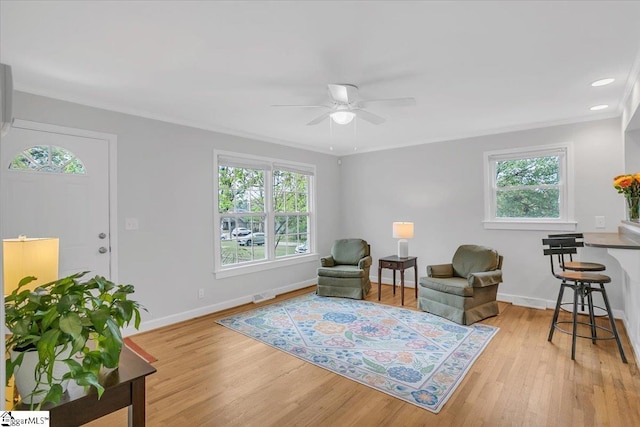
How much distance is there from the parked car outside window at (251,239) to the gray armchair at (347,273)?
3.23 feet

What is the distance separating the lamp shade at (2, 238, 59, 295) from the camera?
4.60 feet

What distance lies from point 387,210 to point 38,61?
4.68m

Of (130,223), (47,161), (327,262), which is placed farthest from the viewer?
(327,262)

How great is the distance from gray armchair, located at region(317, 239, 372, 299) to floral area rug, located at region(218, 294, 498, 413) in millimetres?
253

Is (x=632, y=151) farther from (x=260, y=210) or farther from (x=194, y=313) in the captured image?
(x=194, y=313)

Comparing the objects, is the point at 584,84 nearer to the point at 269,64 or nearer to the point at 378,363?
the point at 269,64

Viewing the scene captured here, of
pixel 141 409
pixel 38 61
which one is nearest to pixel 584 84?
pixel 141 409

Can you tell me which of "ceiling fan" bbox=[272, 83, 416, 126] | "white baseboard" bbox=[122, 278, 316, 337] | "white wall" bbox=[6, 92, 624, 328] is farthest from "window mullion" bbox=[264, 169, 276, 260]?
"ceiling fan" bbox=[272, 83, 416, 126]

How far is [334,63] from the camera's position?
2.50 metres

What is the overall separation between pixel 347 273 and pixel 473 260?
5.45 feet

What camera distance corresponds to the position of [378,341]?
130 inches

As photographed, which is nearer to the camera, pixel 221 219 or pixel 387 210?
pixel 221 219

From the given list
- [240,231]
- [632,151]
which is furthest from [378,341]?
[632,151]

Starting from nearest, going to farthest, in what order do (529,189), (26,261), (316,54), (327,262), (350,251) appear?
(26,261) → (316,54) → (529,189) → (327,262) → (350,251)
